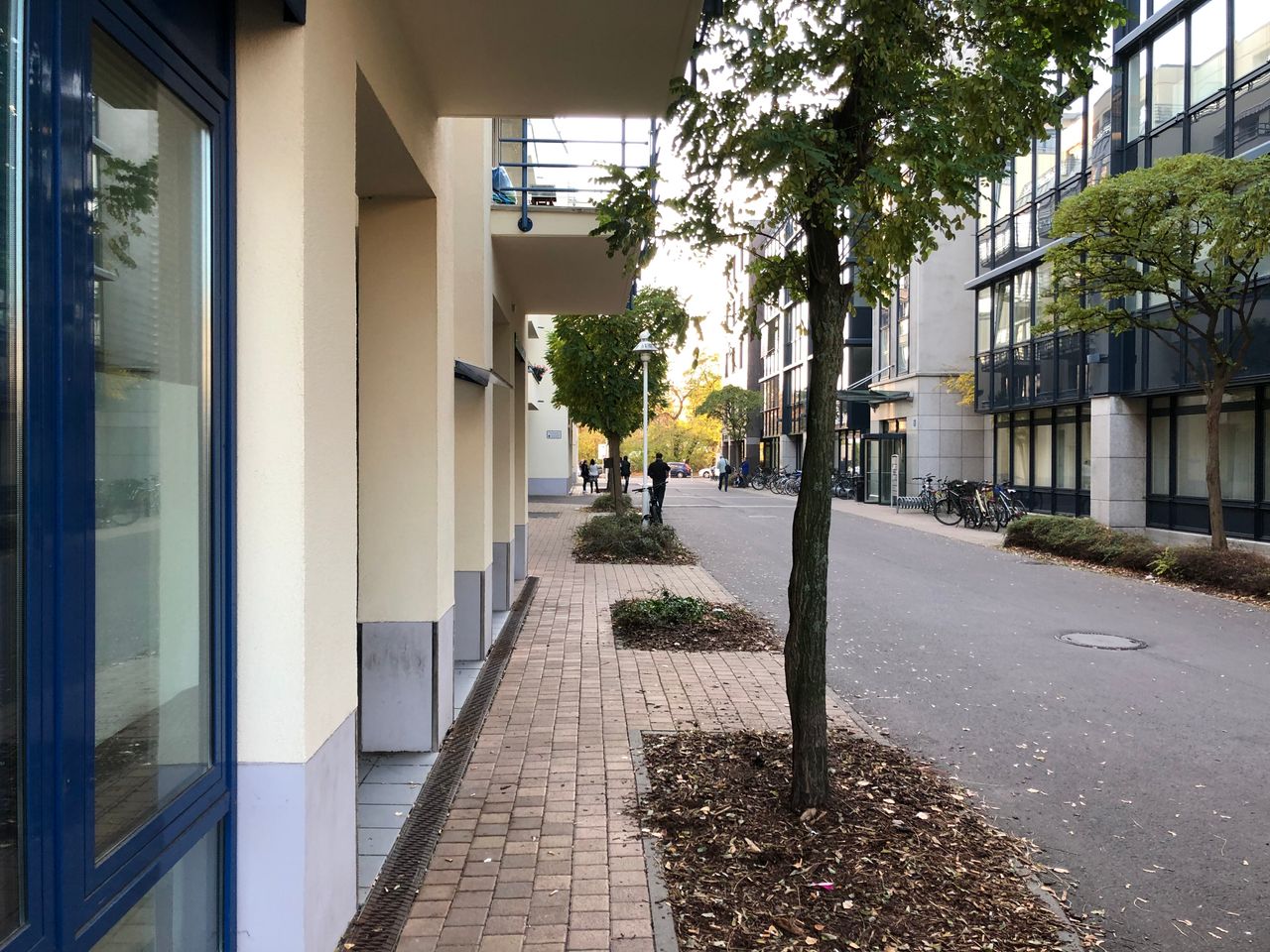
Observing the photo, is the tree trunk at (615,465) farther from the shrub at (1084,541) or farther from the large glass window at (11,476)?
the large glass window at (11,476)

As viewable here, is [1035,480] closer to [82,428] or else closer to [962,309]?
[962,309]

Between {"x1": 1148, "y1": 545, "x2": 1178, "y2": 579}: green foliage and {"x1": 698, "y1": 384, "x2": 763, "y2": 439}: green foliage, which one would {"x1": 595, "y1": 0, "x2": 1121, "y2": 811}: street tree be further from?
{"x1": 698, "y1": 384, "x2": 763, "y2": 439}: green foliage

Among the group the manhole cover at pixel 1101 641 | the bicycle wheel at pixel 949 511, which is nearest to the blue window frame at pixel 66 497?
the manhole cover at pixel 1101 641

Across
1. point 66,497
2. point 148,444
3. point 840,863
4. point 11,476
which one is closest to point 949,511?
point 840,863

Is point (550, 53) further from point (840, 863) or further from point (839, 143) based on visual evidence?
point (840, 863)

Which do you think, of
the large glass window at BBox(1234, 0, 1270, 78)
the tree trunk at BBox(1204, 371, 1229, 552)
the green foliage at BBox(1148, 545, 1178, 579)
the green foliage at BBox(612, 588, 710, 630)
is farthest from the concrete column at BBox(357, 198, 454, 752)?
the large glass window at BBox(1234, 0, 1270, 78)

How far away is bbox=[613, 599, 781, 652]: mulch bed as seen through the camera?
27.3ft

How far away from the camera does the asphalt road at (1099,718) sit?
3.88 meters

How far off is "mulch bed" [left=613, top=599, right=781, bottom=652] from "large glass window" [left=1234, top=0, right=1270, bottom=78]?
12.7 metres

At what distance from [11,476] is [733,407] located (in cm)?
6118

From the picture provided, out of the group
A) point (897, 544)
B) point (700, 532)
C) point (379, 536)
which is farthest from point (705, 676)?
point (700, 532)

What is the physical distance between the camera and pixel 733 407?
62156mm

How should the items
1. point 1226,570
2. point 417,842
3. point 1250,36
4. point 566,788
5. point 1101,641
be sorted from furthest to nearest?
point 1250,36 → point 1226,570 → point 1101,641 → point 566,788 → point 417,842

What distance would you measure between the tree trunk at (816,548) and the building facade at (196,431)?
129 cm
